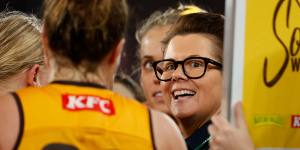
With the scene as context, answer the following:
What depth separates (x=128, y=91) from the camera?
2871mm

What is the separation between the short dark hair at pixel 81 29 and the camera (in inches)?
43.6

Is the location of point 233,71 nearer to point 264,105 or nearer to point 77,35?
point 264,105

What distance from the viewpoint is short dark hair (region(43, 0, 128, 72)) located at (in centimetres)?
111

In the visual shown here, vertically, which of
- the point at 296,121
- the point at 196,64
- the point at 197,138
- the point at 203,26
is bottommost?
the point at 197,138

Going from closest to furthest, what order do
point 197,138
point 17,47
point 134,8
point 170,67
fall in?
point 17,47 → point 197,138 → point 170,67 → point 134,8

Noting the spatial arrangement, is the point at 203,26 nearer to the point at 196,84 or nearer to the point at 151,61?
the point at 196,84

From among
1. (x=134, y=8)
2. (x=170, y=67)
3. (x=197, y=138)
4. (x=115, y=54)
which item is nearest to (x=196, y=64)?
(x=170, y=67)

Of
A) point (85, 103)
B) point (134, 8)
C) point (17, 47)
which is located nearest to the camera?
point (85, 103)

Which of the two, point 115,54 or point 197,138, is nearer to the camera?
point 115,54

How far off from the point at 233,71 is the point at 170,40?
0.63 metres

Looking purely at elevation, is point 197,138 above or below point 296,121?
below

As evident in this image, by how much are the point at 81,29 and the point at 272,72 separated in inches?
17.6

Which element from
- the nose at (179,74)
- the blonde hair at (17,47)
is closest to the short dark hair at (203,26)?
the nose at (179,74)

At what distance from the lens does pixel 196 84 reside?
1771 millimetres
